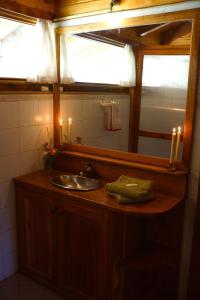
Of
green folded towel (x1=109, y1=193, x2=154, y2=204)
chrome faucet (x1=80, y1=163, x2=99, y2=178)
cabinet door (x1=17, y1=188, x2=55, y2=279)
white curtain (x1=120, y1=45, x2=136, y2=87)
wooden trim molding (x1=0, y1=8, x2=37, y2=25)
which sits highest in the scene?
wooden trim molding (x1=0, y1=8, x2=37, y2=25)

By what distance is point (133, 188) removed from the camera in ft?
5.50

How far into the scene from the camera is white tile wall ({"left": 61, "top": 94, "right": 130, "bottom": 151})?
6.90 ft

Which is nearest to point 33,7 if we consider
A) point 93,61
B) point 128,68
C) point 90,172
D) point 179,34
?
point 93,61

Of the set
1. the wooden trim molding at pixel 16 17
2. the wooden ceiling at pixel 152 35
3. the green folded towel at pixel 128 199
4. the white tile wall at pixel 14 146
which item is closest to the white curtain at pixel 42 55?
the wooden trim molding at pixel 16 17

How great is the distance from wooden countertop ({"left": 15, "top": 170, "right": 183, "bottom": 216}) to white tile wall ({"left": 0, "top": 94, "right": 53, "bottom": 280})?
0.11 metres

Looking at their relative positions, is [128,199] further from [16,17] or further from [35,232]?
[16,17]

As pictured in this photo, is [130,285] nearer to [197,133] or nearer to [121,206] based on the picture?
[121,206]

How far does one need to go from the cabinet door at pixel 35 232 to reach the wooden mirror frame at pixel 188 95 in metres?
0.48

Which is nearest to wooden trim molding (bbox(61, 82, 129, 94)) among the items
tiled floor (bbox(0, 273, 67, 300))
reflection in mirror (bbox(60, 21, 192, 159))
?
reflection in mirror (bbox(60, 21, 192, 159))

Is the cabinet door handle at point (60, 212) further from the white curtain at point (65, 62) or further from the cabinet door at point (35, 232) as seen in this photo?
the white curtain at point (65, 62)

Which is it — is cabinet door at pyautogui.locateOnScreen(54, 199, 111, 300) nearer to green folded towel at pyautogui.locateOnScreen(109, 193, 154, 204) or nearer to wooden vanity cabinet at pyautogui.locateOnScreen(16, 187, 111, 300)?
wooden vanity cabinet at pyautogui.locateOnScreen(16, 187, 111, 300)

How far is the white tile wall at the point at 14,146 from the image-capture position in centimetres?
205

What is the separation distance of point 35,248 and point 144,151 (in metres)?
1.07

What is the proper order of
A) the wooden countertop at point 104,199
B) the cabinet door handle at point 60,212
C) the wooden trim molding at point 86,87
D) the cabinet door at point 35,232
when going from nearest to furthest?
the wooden countertop at point 104,199
the cabinet door handle at point 60,212
the cabinet door at point 35,232
the wooden trim molding at point 86,87
